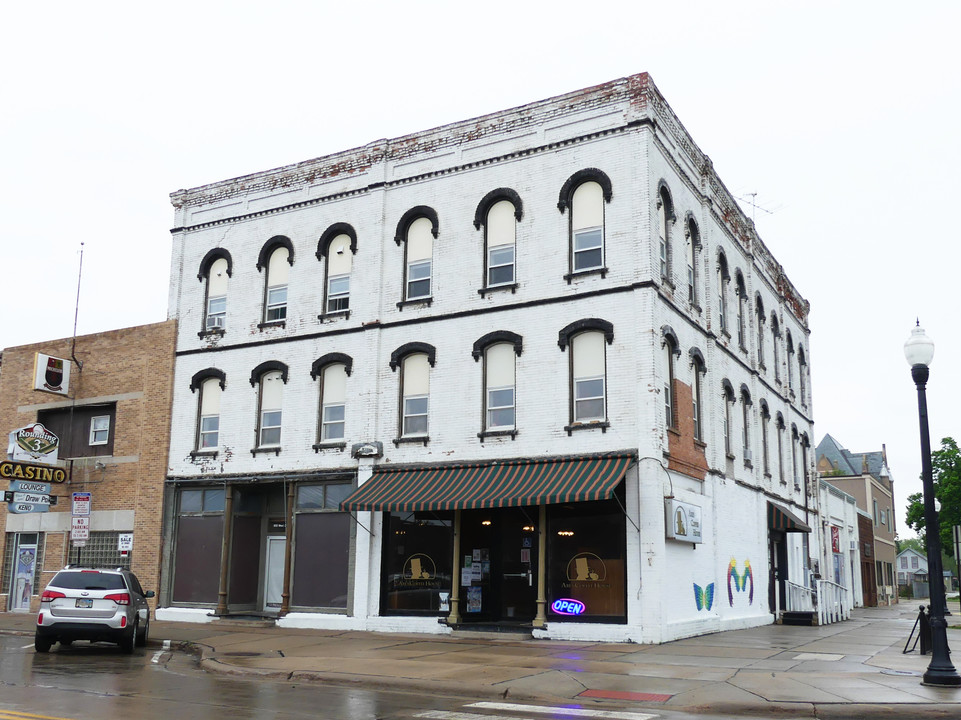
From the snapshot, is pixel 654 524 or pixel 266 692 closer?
pixel 266 692

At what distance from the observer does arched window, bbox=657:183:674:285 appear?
22712mm

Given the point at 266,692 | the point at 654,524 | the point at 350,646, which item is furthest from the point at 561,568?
the point at 266,692

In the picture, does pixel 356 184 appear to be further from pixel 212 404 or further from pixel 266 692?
pixel 266 692

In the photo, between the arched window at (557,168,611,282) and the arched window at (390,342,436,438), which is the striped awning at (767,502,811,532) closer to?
the arched window at (557,168,611,282)

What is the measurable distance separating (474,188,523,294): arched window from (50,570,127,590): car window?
10340 mm

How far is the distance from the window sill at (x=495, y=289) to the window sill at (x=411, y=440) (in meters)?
3.68

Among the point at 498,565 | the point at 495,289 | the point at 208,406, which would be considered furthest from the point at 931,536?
the point at 208,406

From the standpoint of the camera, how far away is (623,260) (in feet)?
70.5

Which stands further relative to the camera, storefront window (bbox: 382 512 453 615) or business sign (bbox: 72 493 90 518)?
business sign (bbox: 72 493 90 518)

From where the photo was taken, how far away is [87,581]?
59.2 feet

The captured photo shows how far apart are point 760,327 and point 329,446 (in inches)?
603

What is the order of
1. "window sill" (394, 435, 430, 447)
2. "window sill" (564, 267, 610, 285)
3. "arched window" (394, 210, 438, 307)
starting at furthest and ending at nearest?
"arched window" (394, 210, 438, 307)
"window sill" (394, 435, 430, 447)
"window sill" (564, 267, 610, 285)

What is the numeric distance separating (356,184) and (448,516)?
9.30 metres

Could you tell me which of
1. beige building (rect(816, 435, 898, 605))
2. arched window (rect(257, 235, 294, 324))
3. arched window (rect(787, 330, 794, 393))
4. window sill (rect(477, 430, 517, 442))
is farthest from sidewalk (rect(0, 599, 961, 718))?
beige building (rect(816, 435, 898, 605))
